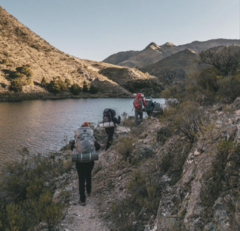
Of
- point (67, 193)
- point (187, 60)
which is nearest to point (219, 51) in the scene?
point (67, 193)

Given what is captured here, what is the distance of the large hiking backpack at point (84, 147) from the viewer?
4.54 metres

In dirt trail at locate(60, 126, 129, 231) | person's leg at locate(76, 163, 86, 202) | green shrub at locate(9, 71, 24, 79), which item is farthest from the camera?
green shrub at locate(9, 71, 24, 79)

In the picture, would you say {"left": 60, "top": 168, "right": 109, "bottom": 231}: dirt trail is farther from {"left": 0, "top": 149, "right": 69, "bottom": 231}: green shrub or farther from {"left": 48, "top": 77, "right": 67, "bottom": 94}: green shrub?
{"left": 48, "top": 77, "right": 67, "bottom": 94}: green shrub

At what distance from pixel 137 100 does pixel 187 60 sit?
425 feet

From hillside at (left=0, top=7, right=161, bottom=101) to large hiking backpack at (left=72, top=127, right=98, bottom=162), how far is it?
4116 cm

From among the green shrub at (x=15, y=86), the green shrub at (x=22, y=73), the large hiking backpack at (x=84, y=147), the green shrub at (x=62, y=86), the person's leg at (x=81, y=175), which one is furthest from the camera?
the green shrub at (x=62, y=86)

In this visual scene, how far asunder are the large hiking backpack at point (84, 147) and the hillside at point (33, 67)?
41159mm

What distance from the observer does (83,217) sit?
437 cm

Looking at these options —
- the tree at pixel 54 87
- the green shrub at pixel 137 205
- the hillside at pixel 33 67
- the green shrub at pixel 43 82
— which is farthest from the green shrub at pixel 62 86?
the green shrub at pixel 137 205

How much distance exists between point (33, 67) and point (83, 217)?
184 feet

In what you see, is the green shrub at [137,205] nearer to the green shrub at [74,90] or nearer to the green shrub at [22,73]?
the green shrub at [22,73]

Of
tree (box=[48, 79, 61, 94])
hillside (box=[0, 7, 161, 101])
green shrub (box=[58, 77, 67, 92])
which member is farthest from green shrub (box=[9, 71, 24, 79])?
green shrub (box=[58, 77, 67, 92])

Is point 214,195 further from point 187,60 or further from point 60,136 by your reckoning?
point 187,60

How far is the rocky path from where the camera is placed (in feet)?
13.0
